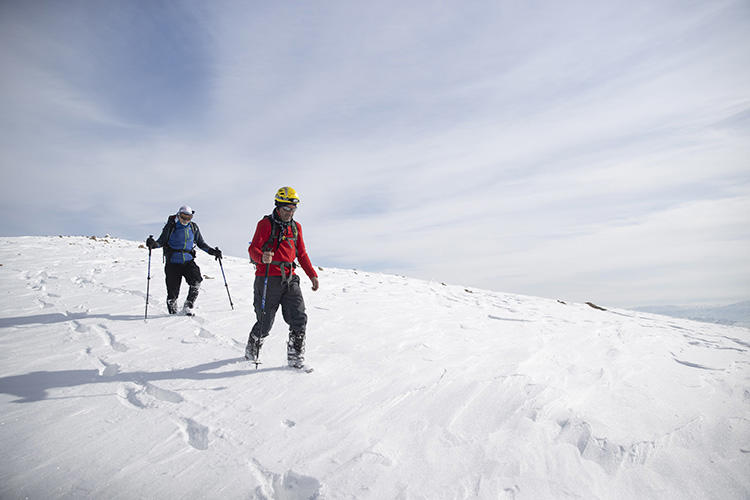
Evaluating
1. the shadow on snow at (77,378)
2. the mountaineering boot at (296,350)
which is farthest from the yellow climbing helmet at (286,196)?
the shadow on snow at (77,378)

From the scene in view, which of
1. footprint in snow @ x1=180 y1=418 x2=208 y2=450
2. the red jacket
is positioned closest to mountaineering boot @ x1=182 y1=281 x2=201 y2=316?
the red jacket

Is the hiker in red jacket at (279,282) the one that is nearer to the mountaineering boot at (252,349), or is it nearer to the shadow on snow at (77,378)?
the mountaineering boot at (252,349)

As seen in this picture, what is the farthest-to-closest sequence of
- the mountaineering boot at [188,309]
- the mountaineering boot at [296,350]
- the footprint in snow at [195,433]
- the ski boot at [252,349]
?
the mountaineering boot at [188,309] < the ski boot at [252,349] < the mountaineering boot at [296,350] < the footprint in snow at [195,433]

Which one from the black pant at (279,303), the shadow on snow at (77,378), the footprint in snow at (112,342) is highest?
the black pant at (279,303)

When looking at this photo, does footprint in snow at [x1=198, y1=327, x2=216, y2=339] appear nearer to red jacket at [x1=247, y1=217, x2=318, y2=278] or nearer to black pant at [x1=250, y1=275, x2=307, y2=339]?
black pant at [x1=250, y1=275, x2=307, y2=339]

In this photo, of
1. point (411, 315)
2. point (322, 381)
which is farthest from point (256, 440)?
point (411, 315)

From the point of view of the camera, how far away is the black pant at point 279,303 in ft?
15.7

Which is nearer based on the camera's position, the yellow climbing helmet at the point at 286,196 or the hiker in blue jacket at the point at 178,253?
the yellow climbing helmet at the point at 286,196

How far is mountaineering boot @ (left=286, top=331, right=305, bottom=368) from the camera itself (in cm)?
470

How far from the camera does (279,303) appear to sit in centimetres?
493

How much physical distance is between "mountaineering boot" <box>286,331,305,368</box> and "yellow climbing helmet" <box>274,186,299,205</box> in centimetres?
188

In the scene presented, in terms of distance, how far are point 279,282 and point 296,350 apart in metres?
0.99

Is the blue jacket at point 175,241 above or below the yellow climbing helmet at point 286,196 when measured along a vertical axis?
below

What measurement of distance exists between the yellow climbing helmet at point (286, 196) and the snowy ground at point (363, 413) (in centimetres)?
236
